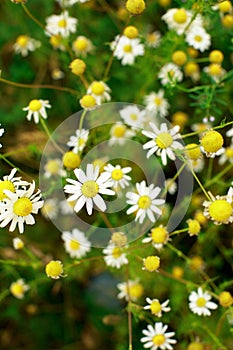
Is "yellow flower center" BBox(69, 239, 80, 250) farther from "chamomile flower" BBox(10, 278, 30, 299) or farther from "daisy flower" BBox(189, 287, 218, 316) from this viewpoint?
"daisy flower" BBox(189, 287, 218, 316)

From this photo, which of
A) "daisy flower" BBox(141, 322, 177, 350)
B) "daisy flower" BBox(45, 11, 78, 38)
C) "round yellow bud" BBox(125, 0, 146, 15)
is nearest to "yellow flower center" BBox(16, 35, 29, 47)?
"daisy flower" BBox(45, 11, 78, 38)

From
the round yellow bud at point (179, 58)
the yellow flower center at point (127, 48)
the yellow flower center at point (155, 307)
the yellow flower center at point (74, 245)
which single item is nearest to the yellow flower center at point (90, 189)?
the yellow flower center at point (155, 307)

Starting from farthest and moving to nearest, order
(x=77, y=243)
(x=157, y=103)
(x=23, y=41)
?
(x=23, y=41)
(x=157, y=103)
(x=77, y=243)

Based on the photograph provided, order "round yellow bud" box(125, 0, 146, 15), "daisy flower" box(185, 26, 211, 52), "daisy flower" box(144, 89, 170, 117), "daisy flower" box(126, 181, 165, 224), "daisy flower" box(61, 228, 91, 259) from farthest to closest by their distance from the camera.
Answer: "daisy flower" box(144, 89, 170, 117) → "daisy flower" box(185, 26, 211, 52) → "daisy flower" box(61, 228, 91, 259) → "daisy flower" box(126, 181, 165, 224) → "round yellow bud" box(125, 0, 146, 15)

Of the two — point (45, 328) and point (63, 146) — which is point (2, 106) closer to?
point (63, 146)

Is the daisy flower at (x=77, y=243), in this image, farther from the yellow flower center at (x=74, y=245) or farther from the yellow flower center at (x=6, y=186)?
the yellow flower center at (x=6, y=186)

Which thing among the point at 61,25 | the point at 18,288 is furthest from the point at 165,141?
the point at 18,288

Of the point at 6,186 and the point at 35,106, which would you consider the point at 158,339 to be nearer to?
the point at 6,186
